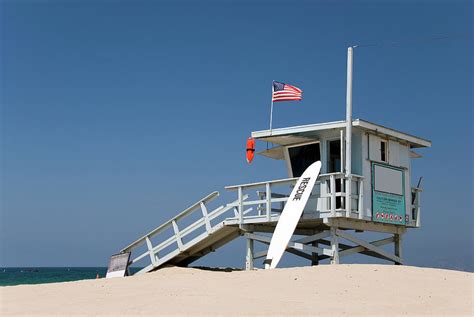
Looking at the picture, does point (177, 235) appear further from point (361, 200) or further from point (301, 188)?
point (361, 200)

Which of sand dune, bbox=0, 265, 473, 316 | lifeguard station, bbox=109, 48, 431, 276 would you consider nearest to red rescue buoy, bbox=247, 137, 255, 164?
lifeguard station, bbox=109, 48, 431, 276

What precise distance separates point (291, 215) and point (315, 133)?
303 centimetres

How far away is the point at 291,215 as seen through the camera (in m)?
18.2

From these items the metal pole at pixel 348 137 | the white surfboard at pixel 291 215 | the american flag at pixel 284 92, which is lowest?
the white surfboard at pixel 291 215

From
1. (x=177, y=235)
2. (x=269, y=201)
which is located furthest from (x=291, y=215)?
(x=177, y=235)

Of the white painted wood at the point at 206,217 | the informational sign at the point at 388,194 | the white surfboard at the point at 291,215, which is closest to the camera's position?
→ the white surfboard at the point at 291,215

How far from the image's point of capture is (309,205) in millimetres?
19234

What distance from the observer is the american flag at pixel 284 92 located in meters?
21.2

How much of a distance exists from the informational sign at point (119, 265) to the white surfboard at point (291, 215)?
584 cm

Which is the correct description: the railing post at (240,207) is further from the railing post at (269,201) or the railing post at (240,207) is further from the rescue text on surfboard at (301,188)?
the rescue text on surfboard at (301,188)

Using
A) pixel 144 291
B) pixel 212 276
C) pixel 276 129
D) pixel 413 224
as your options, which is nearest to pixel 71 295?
pixel 144 291

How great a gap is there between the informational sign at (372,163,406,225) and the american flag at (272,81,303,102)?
320cm

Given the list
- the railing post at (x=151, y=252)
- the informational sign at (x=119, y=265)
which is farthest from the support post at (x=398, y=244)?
the informational sign at (x=119, y=265)

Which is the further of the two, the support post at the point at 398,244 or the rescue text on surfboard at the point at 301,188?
the support post at the point at 398,244
